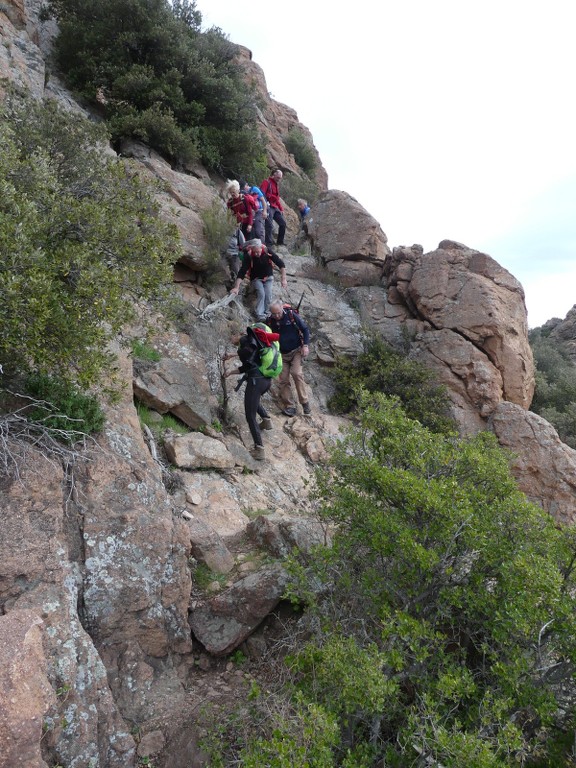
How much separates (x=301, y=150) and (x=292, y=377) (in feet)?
66.3

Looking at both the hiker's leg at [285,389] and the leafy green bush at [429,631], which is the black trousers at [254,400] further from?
the leafy green bush at [429,631]

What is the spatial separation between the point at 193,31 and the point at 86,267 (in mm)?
16686

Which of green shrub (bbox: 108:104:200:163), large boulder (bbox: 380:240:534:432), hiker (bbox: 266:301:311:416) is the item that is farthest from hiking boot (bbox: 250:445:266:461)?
green shrub (bbox: 108:104:200:163)

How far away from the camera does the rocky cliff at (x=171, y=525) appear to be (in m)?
3.60

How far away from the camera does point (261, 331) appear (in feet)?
27.2

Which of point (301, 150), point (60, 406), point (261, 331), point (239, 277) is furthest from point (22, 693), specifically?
point (301, 150)

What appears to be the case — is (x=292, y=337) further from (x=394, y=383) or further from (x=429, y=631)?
(x=429, y=631)

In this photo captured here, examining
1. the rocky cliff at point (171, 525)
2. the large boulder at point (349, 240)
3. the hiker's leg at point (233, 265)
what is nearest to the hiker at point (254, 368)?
the rocky cliff at point (171, 525)

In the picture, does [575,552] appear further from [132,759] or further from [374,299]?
[374,299]

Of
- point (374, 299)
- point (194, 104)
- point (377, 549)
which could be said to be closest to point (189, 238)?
point (374, 299)

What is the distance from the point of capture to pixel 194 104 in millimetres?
14812

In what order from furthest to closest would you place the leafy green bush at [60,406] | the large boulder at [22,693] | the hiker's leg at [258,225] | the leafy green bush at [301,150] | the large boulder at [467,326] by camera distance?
the leafy green bush at [301,150], the hiker's leg at [258,225], the large boulder at [467,326], the leafy green bush at [60,406], the large boulder at [22,693]

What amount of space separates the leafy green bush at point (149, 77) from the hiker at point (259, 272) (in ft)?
17.4

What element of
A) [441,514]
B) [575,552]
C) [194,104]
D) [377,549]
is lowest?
[377,549]
